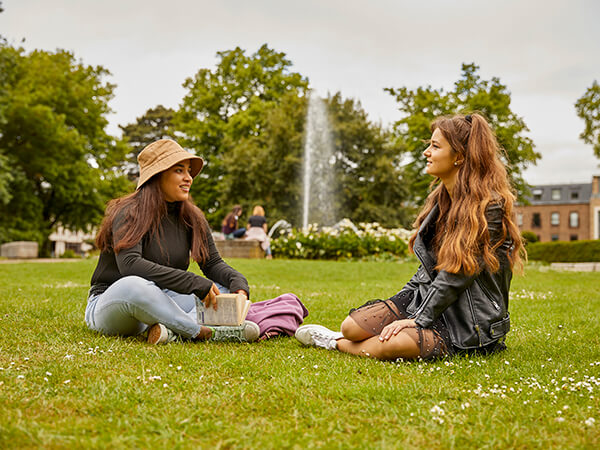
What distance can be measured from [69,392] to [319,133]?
25.6 metres

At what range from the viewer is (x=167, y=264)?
449 centimetres

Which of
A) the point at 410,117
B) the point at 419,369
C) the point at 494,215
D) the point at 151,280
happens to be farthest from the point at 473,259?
the point at 410,117

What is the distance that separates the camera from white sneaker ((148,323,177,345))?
4195mm

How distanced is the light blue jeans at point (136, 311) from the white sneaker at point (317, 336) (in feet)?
2.64

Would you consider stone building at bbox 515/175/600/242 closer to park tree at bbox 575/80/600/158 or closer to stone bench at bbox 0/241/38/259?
park tree at bbox 575/80/600/158

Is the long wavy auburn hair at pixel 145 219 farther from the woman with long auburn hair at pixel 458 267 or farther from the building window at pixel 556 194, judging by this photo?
the building window at pixel 556 194

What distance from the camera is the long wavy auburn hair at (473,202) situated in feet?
12.0

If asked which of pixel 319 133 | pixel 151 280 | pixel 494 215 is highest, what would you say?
pixel 319 133

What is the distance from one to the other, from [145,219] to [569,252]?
73.6ft

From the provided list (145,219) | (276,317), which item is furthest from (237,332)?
(145,219)

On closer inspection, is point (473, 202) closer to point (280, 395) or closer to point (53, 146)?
point (280, 395)

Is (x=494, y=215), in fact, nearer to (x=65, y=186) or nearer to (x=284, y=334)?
(x=284, y=334)

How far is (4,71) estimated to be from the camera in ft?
77.3

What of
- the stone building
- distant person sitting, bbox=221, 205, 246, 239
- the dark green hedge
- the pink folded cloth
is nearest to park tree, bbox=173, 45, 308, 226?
distant person sitting, bbox=221, 205, 246, 239
